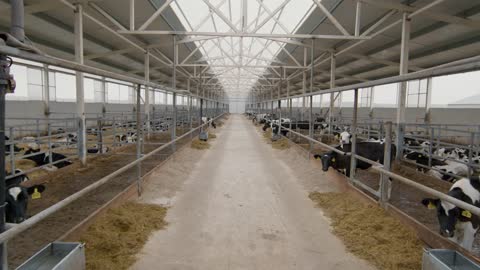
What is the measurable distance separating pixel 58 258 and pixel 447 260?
341 cm

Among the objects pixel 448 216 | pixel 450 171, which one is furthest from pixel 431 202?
pixel 450 171

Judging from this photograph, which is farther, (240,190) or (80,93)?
(80,93)

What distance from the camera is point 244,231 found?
4.17 meters

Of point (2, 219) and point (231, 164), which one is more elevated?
point (2, 219)

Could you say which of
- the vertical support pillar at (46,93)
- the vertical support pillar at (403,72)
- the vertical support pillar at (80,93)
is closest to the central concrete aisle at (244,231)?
the vertical support pillar at (80,93)

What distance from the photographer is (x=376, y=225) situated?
13.2ft

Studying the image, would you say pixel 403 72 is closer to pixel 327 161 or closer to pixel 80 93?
pixel 327 161

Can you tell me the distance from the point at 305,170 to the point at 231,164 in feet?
7.02

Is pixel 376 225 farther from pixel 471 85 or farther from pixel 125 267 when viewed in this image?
pixel 471 85

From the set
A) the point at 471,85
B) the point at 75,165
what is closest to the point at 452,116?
the point at 471,85

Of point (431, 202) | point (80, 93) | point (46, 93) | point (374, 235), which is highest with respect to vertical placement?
point (46, 93)

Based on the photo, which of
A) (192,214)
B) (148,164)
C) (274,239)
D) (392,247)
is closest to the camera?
(392,247)

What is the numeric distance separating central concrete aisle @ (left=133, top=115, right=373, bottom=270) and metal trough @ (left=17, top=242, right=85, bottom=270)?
74 cm

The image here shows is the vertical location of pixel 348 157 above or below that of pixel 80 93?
below
